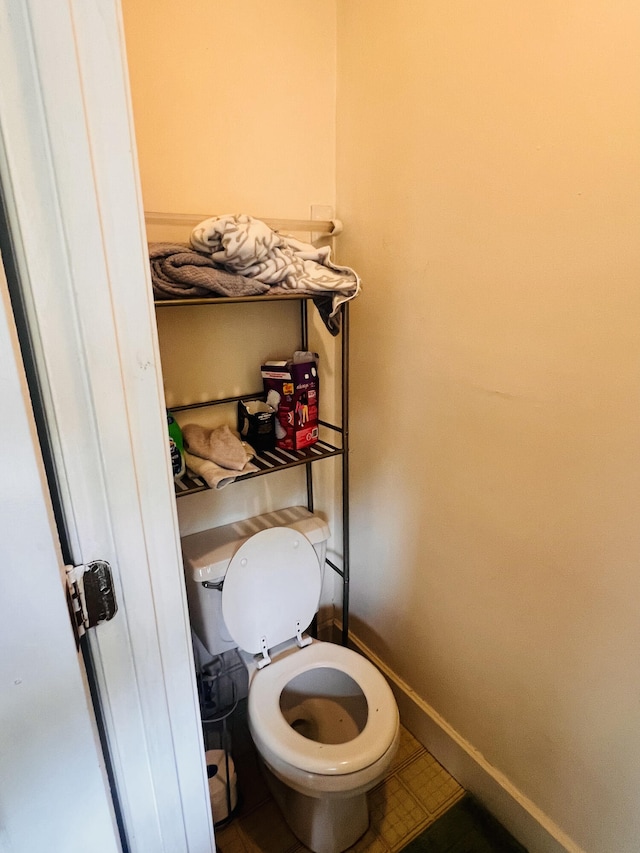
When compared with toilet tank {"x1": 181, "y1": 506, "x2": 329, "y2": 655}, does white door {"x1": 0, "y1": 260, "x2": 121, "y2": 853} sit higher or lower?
higher

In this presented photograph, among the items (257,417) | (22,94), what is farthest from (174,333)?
(22,94)

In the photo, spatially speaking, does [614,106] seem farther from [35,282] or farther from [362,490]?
[362,490]

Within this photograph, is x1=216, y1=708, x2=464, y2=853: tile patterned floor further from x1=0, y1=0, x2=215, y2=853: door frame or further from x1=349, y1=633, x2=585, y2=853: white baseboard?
x1=0, y1=0, x2=215, y2=853: door frame

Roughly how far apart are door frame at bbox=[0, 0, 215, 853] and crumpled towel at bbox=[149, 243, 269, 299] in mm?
583

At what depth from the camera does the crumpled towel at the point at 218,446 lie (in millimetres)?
1234

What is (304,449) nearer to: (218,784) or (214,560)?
(214,560)

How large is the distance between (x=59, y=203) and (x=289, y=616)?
1.26 metres

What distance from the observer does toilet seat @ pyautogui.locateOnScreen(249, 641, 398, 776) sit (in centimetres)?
112

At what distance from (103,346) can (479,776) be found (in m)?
1.52

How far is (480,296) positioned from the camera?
1121 millimetres

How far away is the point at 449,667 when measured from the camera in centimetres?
142

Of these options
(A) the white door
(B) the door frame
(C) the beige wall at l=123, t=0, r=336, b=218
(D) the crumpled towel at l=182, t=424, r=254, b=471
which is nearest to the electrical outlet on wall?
(C) the beige wall at l=123, t=0, r=336, b=218

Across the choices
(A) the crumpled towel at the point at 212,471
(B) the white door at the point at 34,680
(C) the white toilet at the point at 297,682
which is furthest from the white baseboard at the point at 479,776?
(B) the white door at the point at 34,680

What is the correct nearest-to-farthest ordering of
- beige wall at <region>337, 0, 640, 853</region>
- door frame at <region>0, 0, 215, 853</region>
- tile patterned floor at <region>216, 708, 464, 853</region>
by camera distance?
1. door frame at <region>0, 0, 215, 853</region>
2. beige wall at <region>337, 0, 640, 853</region>
3. tile patterned floor at <region>216, 708, 464, 853</region>
